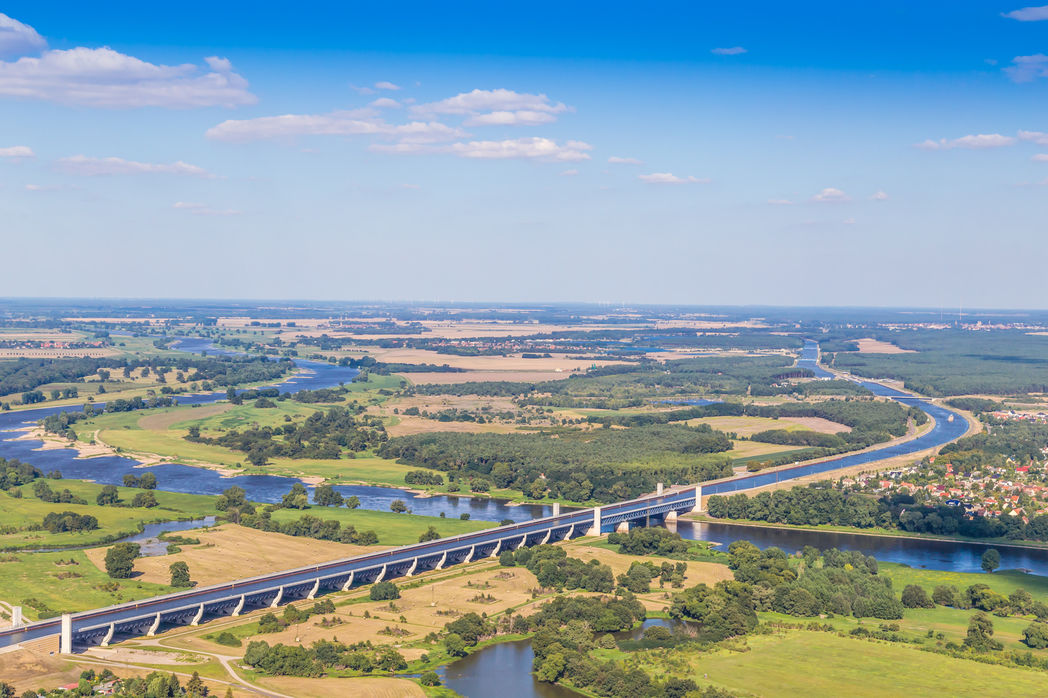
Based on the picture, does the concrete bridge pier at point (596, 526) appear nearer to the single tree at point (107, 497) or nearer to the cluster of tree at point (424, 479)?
A: the cluster of tree at point (424, 479)

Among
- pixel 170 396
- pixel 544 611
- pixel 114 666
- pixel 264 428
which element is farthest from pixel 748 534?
pixel 170 396

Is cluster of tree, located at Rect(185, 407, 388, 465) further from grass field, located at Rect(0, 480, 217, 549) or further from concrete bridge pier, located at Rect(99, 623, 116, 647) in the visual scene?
concrete bridge pier, located at Rect(99, 623, 116, 647)

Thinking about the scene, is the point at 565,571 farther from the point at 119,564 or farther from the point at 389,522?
the point at 119,564

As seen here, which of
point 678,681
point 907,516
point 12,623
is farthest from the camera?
point 907,516

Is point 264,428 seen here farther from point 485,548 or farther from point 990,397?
point 990,397

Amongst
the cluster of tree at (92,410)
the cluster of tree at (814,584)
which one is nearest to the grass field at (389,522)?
the cluster of tree at (814,584)

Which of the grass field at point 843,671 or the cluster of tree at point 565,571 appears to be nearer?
the grass field at point 843,671
